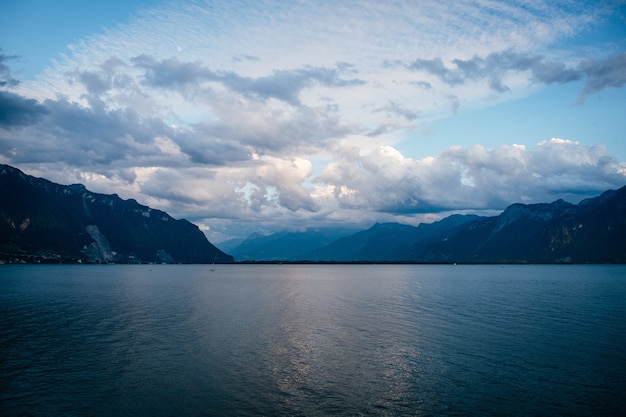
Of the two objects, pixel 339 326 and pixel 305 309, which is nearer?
pixel 339 326

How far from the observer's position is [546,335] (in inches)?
2611

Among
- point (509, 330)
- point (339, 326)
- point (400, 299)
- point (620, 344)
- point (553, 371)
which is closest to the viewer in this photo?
point (553, 371)

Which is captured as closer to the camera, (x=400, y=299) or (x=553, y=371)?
(x=553, y=371)

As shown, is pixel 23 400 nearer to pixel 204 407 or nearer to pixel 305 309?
pixel 204 407

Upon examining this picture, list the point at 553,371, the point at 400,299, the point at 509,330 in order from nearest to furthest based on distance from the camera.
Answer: the point at 553,371
the point at 509,330
the point at 400,299

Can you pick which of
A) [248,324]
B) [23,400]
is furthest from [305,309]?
[23,400]

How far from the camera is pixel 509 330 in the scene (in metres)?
71.0

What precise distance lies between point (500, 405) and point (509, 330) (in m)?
38.8

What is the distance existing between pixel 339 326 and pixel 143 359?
36951mm

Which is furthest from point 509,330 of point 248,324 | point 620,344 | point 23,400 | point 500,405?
point 23,400

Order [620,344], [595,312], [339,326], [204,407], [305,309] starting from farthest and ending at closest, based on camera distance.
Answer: [305,309]
[595,312]
[339,326]
[620,344]
[204,407]

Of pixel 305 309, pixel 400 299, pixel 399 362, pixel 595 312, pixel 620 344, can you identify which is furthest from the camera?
pixel 400 299

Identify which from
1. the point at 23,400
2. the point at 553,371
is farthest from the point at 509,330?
the point at 23,400

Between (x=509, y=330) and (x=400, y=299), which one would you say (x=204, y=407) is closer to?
(x=509, y=330)
